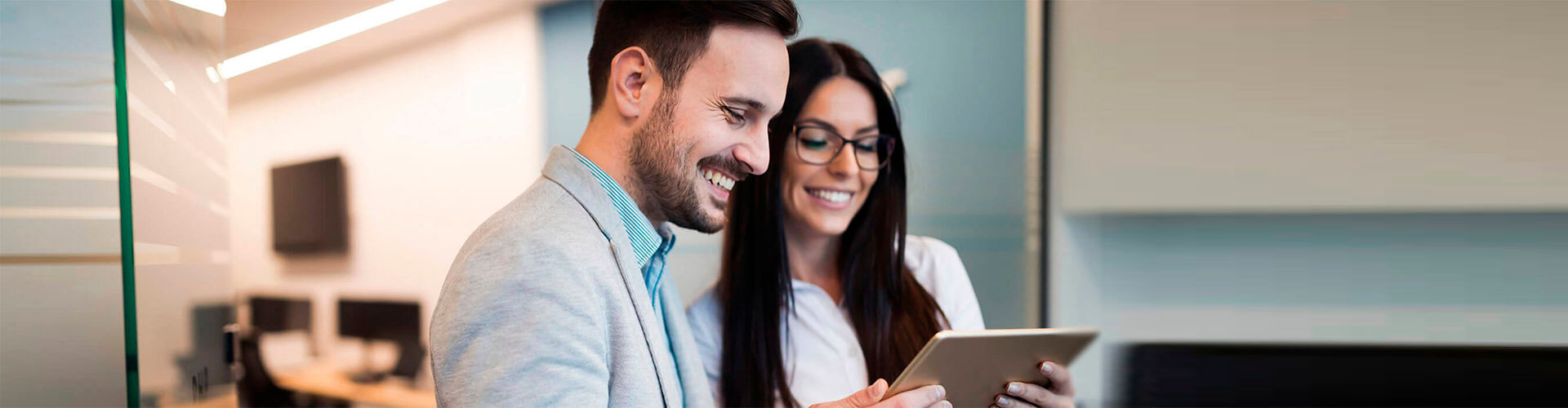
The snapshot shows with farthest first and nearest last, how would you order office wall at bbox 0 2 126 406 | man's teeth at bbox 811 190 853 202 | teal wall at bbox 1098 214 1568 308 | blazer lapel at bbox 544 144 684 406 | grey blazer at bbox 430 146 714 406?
teal wall at bbox 1098 214 1568 308 → man's teeth at bbox 811 190 853 202 → office wall at bbox 0 2 126 406 → blazer lapel at bbox 544 144 684 406 → grey blazer at bbox 430 146 714 406

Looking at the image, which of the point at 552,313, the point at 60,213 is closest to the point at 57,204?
the point at 60,213

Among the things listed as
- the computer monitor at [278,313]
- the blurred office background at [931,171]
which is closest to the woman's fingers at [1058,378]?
the blurred office background at [931,171]

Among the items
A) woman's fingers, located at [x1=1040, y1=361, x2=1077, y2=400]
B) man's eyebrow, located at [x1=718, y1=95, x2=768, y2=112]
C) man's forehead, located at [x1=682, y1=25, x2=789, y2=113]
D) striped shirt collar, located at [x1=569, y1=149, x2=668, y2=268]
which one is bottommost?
woman's fingers, located at [x1=1040, y1=361, x2=1077, y2=400]

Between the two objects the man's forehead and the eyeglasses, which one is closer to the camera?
the man's forehead

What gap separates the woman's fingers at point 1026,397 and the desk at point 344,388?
863 millimetres

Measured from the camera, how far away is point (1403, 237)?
128 centimetres

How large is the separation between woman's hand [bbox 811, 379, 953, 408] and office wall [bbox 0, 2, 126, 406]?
37.8 inches

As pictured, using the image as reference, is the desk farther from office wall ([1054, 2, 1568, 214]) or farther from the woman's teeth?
office wall ([1054, 2, 1568, 214])

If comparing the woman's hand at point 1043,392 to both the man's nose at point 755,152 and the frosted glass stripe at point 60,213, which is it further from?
the frosted glass stripe at point 60,213

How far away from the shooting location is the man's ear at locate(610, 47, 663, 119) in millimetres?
956

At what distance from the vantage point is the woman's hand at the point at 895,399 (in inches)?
36.3

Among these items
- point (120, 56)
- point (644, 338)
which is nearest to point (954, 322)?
point (644, 338)

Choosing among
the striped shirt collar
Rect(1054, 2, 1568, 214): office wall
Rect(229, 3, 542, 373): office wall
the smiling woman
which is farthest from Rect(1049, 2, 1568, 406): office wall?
Rect(229, 3, 542, 373): office wall

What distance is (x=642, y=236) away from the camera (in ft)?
3.19
